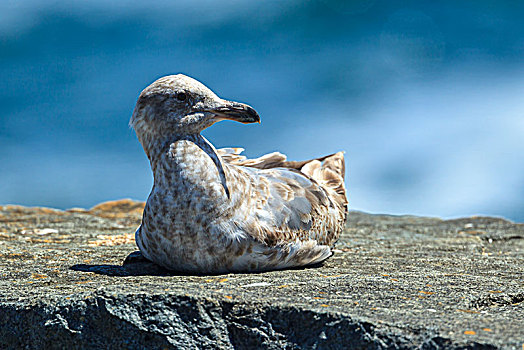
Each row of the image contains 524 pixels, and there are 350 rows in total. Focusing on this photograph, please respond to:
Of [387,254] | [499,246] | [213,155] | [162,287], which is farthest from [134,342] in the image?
[499,246]

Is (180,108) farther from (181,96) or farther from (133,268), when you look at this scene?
(133,268)

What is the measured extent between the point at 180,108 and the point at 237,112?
45cm

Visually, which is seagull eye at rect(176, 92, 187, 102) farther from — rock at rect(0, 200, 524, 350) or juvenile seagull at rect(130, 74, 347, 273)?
rock at rect(0, 200, 524, 350)

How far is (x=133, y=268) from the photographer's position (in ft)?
15.0

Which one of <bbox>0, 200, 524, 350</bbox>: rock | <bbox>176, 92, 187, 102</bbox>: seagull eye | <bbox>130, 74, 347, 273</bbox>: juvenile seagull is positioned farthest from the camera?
<bbox>176, 92, 187, 102</bbox>: seagull eye

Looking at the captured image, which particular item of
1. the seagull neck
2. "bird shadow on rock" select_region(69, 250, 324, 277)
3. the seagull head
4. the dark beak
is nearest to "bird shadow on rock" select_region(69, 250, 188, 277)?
"bird shadow on rock" select_region(69, 250, 324, 277)

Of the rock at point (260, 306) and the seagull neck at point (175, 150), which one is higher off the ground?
the seagull neck at point (175, 150)

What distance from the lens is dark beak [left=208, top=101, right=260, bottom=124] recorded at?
4266 mm

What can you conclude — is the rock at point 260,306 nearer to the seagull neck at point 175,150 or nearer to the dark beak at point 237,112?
the seagull neck at point 175,150

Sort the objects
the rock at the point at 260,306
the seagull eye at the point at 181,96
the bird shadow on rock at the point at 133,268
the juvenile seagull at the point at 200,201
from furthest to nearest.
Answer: the bird shadow on rock at the point at 133,268 < the seagull eye at the point at 181,96 < the juvenile seagull at the point at 200,201 < the rock at the point at 260,306

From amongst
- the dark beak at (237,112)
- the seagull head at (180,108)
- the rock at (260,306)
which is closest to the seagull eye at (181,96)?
the seagull head at (180,108)

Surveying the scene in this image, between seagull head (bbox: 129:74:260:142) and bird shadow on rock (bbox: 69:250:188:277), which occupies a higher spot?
seagull head (bbox: 129:74:260:142)

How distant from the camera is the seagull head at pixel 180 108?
4180 millimetres

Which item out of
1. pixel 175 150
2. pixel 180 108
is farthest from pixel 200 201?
pixel 180 108
